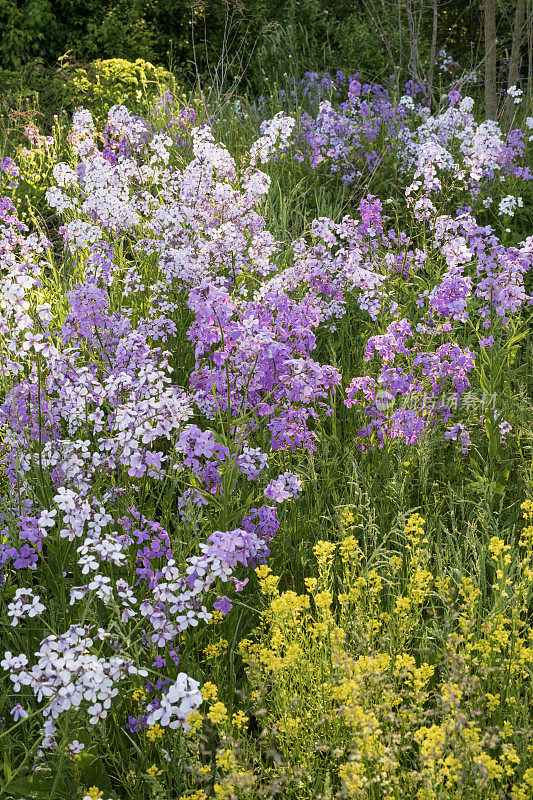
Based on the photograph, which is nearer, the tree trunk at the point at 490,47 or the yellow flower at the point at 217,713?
the yellow flower at the point at 217,713

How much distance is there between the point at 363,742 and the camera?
166cm

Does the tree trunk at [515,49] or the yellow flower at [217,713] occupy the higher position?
the tree trunk at [515,49]

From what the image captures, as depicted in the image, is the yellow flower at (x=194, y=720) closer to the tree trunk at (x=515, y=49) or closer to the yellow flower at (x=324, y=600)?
the yellow flower at (x=324, y=600)

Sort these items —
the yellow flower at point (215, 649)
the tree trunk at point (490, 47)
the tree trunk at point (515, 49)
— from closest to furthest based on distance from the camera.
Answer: the yellow flower at point (215, 649) → the tree trunk at point (490, 47) → the tree trunk at point (515, 49)

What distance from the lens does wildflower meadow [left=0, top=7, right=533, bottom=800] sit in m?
1.71

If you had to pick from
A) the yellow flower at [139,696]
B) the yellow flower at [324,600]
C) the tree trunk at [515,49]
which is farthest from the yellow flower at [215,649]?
the tree trunk at [515,49]

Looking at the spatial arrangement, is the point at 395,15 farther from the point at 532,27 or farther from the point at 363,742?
the point at 363,742

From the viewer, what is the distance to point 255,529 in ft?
7.52

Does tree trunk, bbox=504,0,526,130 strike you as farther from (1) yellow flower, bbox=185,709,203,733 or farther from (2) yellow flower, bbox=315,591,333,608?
(1) yellow flower, bbox=185,709,203,733

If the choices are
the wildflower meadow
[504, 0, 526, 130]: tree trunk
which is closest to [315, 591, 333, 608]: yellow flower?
the wildflower meadow

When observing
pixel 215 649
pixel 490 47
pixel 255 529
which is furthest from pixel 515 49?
pixel 215 649

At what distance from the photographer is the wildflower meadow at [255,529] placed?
1712 millimetres

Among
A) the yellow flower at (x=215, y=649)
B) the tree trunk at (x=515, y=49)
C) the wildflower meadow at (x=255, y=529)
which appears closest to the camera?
the wildflower meadow at (x=255, y=529)

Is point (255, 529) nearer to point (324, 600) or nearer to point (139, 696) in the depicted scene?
point (324, 600)
